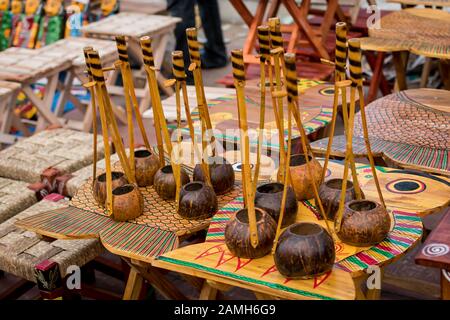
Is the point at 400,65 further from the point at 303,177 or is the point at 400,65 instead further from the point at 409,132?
the point at 303,177

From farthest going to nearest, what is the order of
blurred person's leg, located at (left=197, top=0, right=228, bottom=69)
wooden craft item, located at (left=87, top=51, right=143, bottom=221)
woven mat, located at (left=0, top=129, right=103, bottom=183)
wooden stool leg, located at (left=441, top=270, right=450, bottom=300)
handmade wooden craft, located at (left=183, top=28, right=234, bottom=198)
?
1. blurred person's leg, located at (left=197, top=0, right=228, bottom=69)
2. woven mat, located at (left=0, top=129, right=103, bottom=183)
3. handmade wooden craft, located at (left=183, top=28, right=234, bottom=198)
4. wooden craft item, located at (left=87, top=51, right=143, bottom=221)
5. wooden stool leg, located at (left=441, top=270, right=450, bottom=300)

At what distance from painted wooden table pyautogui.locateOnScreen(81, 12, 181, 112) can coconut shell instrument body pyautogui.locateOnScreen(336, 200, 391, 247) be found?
302cm

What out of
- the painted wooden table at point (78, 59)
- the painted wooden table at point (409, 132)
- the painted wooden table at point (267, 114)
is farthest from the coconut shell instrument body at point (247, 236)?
the painted wooden table at point (78, 59)

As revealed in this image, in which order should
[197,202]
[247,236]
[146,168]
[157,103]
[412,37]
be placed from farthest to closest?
1. [412,37]
2. [146,168]
3. [157,103]
4. [197,202]
5. [247,236]

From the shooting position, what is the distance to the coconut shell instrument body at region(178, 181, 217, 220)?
6.79ft

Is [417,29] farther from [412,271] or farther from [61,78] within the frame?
[61,78]

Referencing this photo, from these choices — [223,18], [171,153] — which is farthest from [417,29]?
[223,18]

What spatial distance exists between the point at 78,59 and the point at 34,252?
7.00ft

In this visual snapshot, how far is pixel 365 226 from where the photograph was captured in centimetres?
181

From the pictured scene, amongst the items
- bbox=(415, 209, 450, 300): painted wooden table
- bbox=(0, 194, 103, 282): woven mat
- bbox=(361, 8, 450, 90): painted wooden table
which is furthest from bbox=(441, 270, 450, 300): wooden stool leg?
bbox=(361, 8, 450, 90): painted wooden table

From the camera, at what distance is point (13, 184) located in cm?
299

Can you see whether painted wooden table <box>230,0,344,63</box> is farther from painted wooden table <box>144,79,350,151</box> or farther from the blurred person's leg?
the blurred person's leg

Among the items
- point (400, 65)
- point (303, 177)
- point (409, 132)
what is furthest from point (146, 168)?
point (400, 65)
